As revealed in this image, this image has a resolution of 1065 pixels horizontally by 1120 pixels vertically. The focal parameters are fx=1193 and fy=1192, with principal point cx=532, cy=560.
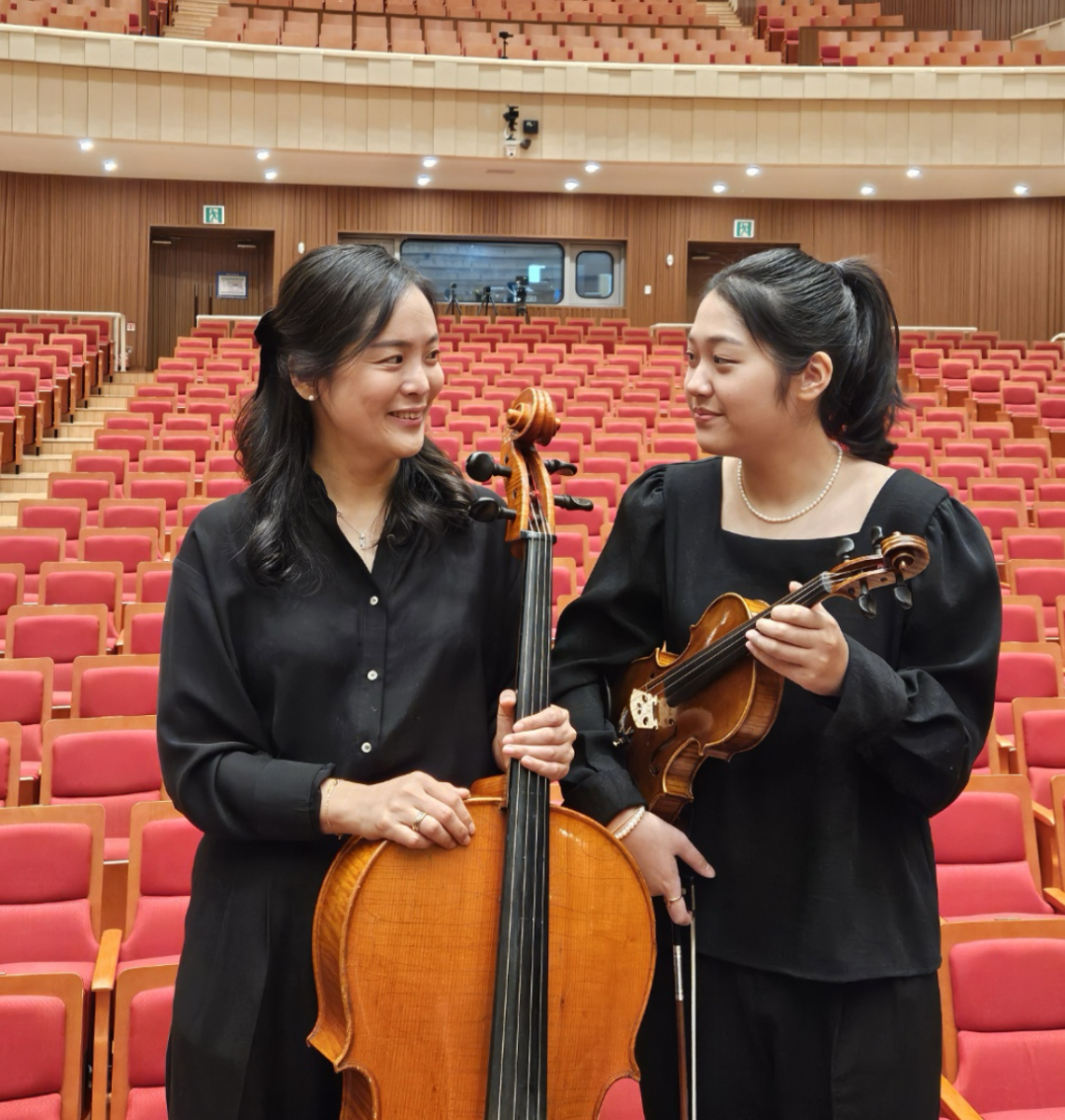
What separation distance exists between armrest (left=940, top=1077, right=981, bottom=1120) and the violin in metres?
0.96

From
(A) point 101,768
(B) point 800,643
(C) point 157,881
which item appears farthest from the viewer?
(A) point 101,768

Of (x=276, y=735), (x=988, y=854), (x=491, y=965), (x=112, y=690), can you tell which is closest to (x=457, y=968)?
(x=491, y=965)

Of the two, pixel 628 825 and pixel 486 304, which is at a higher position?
pixel 486 304

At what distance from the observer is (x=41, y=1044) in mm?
2008

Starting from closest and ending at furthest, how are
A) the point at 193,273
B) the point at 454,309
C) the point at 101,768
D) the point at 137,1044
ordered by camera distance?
the point at 137,1044 → the point at 101,768 → the point at 454,309 → the point at 193,273

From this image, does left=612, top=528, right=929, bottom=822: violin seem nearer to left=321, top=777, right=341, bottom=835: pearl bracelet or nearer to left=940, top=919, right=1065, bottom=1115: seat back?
left=321, top=777, right=341, bottom=835: pearl bracelet

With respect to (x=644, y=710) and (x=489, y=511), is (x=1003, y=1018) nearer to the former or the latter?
(x=644, y=710)

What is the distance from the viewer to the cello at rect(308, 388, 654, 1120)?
1085 millimetres

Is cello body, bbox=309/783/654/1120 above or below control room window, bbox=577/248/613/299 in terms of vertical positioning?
below

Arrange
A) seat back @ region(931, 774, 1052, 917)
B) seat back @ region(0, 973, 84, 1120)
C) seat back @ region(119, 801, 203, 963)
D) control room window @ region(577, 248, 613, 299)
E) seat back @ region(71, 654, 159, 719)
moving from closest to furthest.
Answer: seat back @ region(0, 973, 84, 1120)
seat back @ region(119, 801, 203, 963)
seat back @ region(931, 774, 1052, 917)
seat back @ region(71, 654, 159, 719)
control room window @ region(577, 248, 613, 299)

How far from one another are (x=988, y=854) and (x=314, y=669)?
7.11 feet

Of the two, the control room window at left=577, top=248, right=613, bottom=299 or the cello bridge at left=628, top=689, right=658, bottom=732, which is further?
the control room window at left=577, top=248, right=613, bottom=299

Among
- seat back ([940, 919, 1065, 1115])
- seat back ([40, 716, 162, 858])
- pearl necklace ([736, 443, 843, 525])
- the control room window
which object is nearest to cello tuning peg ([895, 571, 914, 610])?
pearl necklace ([736, 443, 843, 525])

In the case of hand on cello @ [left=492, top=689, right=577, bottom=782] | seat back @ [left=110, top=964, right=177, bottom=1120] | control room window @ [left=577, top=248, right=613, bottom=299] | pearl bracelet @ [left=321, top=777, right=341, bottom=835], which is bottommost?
seat back @ [left=110, top=964, right=177, bottom=1120]
